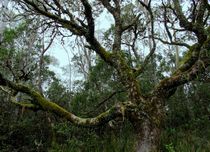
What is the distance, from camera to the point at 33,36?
22.0m

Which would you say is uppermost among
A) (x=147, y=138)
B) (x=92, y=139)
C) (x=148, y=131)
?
(x=92, y=139)

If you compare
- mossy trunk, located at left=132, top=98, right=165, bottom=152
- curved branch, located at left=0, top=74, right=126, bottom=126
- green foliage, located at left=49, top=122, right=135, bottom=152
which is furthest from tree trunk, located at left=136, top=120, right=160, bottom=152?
green foliage, located at left=49, top=122, right=135, bottom=152

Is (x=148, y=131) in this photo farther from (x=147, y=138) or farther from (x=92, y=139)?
(x=92, y=139)

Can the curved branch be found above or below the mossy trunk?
above

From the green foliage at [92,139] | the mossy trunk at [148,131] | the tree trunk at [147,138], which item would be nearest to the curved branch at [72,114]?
the mossy trunk at [148,131]

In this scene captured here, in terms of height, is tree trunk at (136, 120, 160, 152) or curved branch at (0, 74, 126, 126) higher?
curved branch at (0, 74, 126, 126)

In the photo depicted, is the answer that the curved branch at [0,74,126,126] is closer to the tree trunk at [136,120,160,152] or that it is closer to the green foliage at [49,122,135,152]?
the tree trunk at [136,120,160,152]

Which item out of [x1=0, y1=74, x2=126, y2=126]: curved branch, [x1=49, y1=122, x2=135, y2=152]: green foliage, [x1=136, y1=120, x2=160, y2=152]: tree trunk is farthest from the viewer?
[x1=49, y1=122, x2=135, y2=152]: green foliage

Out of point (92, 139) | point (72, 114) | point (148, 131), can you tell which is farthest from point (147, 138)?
point (92, 139)

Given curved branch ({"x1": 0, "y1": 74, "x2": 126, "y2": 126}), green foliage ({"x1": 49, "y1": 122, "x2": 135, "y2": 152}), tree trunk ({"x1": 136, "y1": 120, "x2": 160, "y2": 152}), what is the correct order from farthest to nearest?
green foliage ({"x1": 49, "y1": 122, "x2": 135, "y2": 152})
curved branch ({"x1": 0, "y1": 74, "x2": 126, "y2": 126})
tree trunk ({"x1": 136, "y1": 120, "x2": 160, "y2": 152})

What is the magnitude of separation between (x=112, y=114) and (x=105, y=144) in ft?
12.8

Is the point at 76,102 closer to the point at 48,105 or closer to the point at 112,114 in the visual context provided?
the point at 48,105

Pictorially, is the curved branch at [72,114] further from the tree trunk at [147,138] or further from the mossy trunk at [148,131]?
the tree trunk at [147,138]

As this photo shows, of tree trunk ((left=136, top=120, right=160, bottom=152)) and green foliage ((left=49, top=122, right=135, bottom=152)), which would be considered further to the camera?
green foliage ((left=49, top=122, right=135, bottom=152))
